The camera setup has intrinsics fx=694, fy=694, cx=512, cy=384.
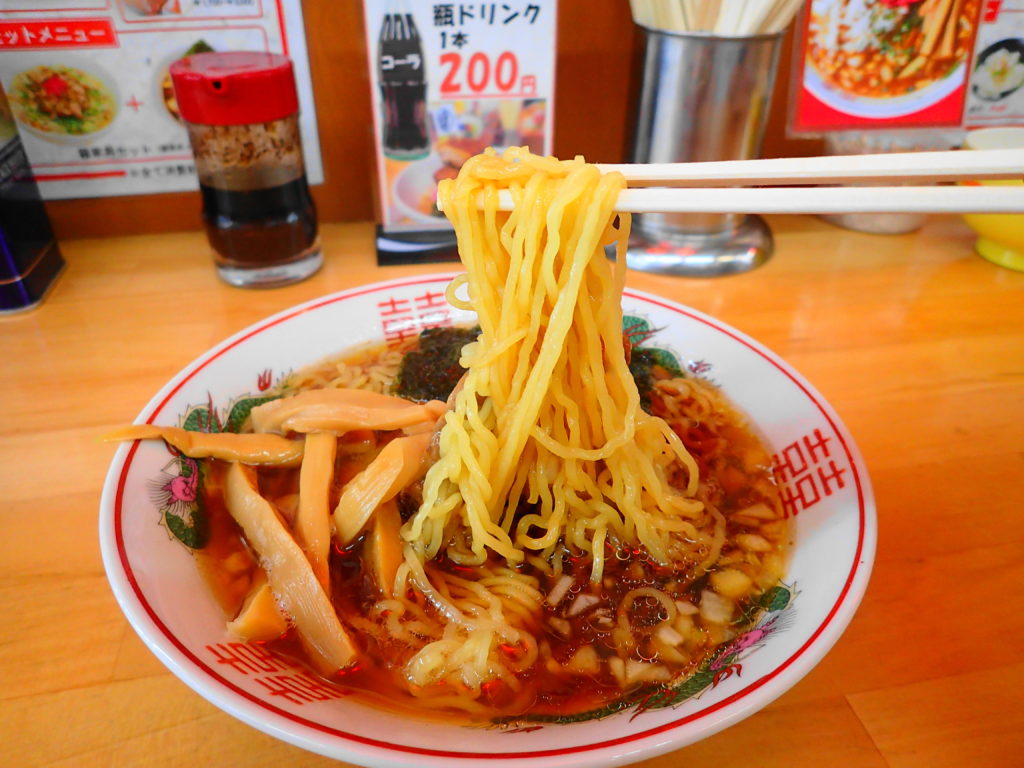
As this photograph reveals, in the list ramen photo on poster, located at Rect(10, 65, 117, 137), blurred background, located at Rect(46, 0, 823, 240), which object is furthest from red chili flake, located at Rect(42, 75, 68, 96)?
blurred background, located at Rect(46, 0, 823, 240)

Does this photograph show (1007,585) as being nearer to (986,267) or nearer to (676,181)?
(676,181)

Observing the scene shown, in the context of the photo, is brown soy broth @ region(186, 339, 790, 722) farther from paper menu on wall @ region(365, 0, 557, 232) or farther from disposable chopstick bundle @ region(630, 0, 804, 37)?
disposable chopstick bundle @ region(630, 0, 804, 37)

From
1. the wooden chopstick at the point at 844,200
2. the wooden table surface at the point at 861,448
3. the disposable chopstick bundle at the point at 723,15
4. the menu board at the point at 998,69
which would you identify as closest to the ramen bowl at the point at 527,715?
the wooden table surface at the point at 861,448

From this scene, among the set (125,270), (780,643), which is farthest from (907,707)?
(125,270)

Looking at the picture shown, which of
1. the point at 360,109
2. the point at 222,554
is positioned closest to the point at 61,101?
the point at 360,109

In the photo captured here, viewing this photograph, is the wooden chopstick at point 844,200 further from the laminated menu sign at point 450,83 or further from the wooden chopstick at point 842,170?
the laminated menu sign at point 450,83
